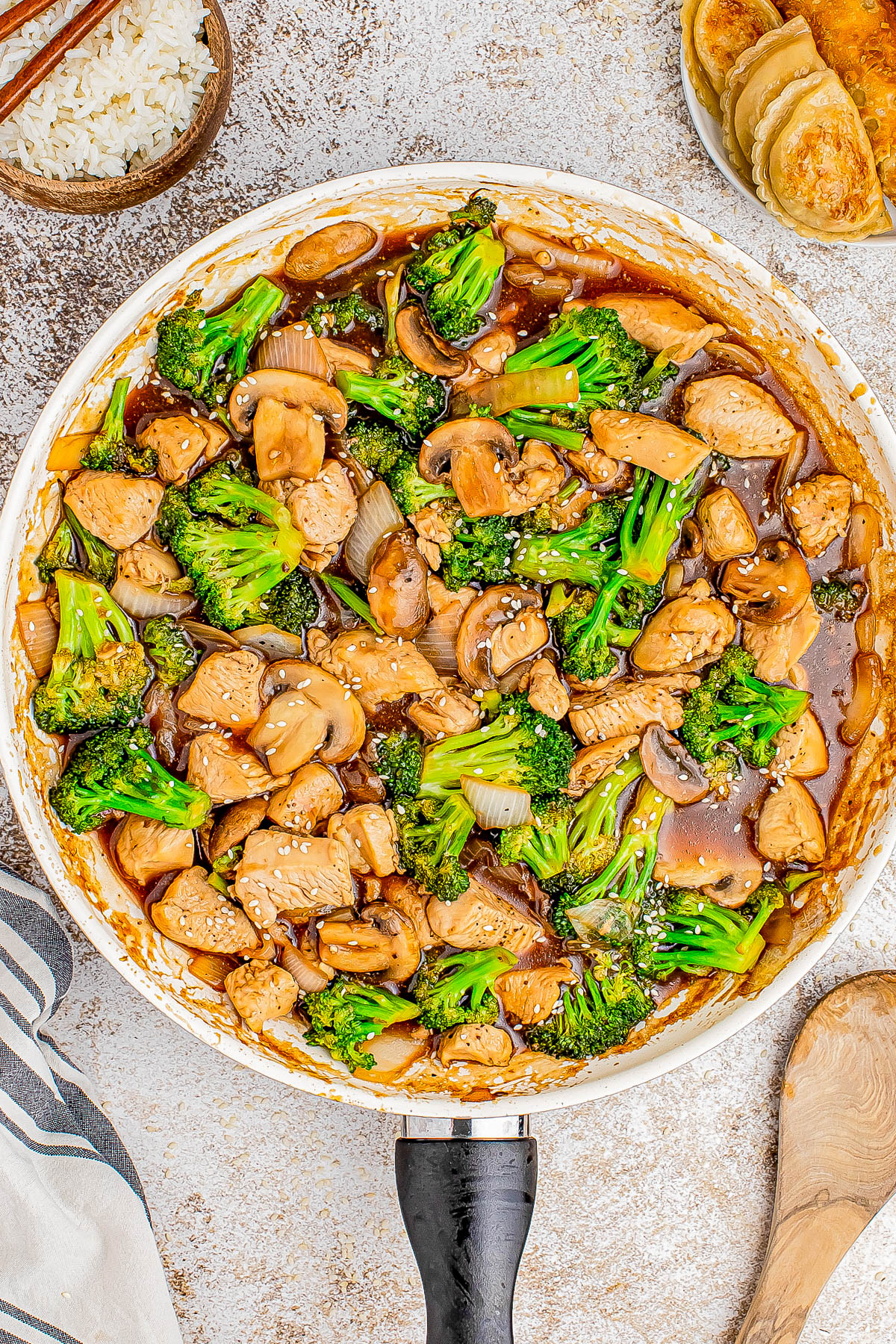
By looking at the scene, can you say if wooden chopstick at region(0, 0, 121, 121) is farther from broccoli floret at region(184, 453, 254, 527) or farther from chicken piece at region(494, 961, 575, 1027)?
chicken piece at region(494, 961, 575, 1027)

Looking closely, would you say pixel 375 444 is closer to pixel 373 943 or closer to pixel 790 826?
pixel 373 943

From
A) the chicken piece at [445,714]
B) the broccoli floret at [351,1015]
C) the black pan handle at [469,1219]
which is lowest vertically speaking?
the black pan handle at [469,1219]

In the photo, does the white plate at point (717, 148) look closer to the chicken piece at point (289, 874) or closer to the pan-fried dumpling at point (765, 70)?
the pan-fried dumpling at point (765, 70)

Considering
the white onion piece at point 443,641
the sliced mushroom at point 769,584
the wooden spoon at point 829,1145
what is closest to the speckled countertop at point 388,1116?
the wooden spoon at point 829,1145

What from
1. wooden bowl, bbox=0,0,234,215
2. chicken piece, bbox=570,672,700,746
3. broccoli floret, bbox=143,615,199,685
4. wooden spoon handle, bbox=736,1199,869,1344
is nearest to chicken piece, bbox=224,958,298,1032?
broccoli floret, bbox=143,615,199,685

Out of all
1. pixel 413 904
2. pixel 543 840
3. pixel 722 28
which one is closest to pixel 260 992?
pixel 413 904

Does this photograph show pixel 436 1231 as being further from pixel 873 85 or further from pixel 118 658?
pixel 873 85
